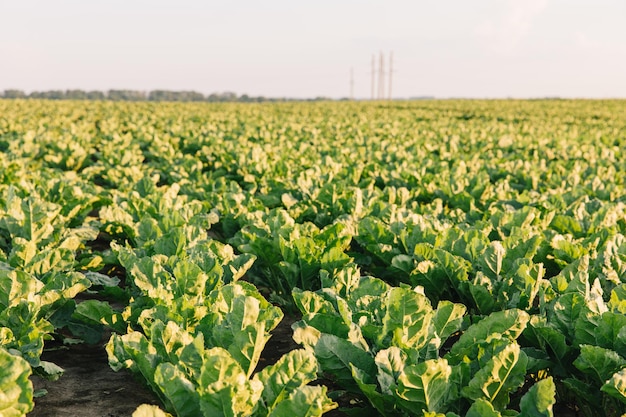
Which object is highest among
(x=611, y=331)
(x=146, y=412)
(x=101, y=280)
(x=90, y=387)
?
(x=611, y=331)

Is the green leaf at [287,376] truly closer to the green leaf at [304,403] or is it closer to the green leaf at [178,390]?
the green leaf at [304,403]

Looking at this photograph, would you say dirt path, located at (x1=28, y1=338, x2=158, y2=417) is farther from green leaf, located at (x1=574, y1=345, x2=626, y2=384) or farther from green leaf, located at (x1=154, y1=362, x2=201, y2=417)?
green leaf, located at (x1=574, y1=345, x2=626, y2=384)

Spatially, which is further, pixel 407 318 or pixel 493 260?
pixel 493 260

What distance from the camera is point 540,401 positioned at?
2152mm

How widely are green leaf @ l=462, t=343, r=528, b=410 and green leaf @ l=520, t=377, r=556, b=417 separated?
154 mm

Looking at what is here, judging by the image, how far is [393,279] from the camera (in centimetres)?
452

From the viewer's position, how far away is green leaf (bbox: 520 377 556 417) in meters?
2.14

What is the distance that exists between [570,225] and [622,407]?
2.36 meters

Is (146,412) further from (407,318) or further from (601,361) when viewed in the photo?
(601,361)

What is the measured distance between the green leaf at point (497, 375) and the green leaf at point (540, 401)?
0.15 m

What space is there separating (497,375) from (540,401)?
8.1 inches

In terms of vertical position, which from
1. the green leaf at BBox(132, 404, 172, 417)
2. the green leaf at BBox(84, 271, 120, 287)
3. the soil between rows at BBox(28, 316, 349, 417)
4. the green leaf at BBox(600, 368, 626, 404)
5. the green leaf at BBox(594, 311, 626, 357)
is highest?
the green leaf at BBox(594, 311, 626, 357)

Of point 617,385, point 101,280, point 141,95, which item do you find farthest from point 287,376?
point 141,95

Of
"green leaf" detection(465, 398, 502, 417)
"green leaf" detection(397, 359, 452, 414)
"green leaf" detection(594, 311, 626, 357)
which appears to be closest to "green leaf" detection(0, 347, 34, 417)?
"green leaf" detection(397, 359, 452, 414)
